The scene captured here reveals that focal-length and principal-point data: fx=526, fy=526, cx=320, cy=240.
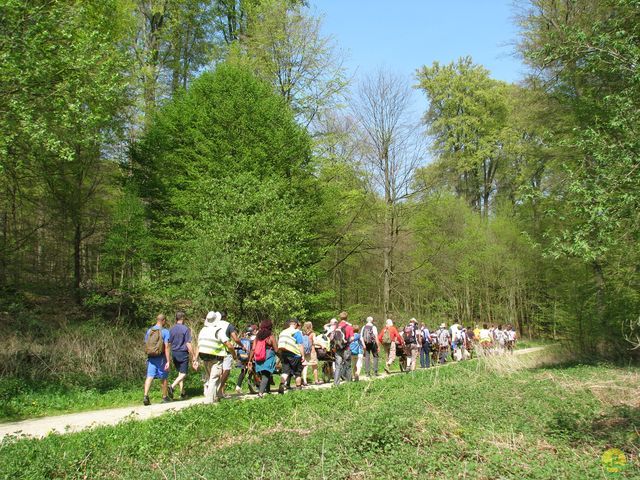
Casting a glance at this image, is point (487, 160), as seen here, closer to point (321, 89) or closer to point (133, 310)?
point (321, 89)

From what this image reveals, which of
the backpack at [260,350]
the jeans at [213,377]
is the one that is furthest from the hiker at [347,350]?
the jeans at [213,377]

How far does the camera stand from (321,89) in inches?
1137

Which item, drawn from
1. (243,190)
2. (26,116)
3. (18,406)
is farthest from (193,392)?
(243,190)

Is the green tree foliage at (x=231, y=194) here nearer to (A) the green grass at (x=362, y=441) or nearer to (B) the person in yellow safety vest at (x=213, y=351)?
(B) the person in yellow safety vest at (x=213, y=351)

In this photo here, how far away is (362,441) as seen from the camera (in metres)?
6.74

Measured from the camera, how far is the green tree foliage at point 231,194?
18328mm

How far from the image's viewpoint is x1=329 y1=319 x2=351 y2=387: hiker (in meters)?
14.2

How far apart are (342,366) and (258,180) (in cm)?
948

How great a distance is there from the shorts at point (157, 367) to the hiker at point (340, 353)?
4734 millimetres

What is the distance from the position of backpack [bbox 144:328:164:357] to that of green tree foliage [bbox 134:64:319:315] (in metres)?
5.96

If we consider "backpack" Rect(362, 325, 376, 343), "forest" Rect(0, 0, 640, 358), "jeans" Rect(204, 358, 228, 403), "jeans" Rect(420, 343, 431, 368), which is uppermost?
"forest" Rect(0, 0, 640, 358)

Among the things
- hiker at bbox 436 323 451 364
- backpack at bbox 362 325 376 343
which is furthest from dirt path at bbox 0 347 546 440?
hiker at bbox 436 323 451 364

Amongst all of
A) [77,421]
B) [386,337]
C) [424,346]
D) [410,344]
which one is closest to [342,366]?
[386,337]

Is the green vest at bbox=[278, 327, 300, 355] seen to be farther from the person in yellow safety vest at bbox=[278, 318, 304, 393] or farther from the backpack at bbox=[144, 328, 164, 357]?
the backpack at bbox=[144, 328, 164, 357]
